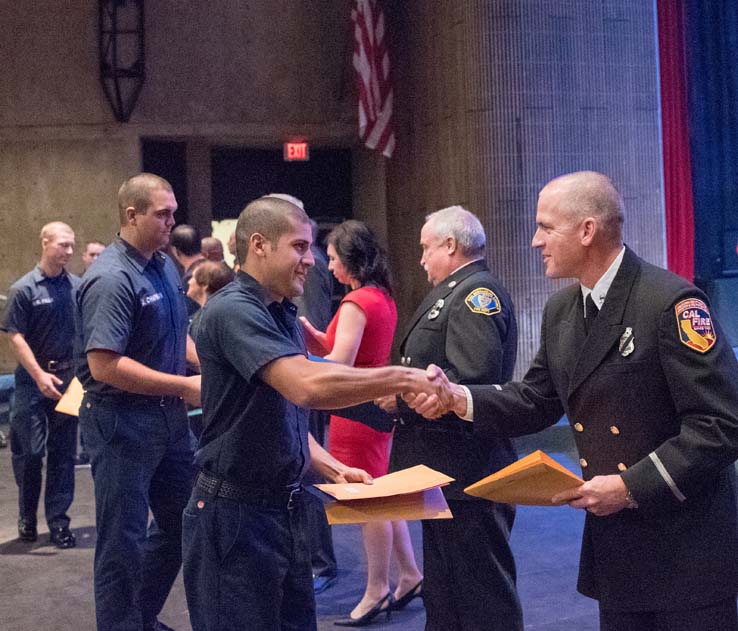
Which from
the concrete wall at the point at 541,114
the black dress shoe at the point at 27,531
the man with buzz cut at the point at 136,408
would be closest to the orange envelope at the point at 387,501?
the man with buzz cut at the point at 136,408

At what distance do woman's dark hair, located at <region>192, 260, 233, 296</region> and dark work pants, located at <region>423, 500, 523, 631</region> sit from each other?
1734 mm

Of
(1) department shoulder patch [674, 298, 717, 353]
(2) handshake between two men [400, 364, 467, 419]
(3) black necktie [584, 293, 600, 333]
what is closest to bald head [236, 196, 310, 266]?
(2) handshake between two men [400, 364, 467, 419]

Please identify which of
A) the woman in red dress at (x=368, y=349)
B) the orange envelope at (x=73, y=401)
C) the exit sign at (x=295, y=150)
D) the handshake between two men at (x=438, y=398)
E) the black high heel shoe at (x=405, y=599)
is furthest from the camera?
the exit sign at (x=295, y=150)

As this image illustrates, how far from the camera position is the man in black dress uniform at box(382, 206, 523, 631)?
3619 millimetres

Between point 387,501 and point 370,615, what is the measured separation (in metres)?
1.92

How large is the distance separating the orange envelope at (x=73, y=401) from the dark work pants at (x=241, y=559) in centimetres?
153

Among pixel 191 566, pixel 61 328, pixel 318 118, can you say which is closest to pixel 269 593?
pixel 191 566

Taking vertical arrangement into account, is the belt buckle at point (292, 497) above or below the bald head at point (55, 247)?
below

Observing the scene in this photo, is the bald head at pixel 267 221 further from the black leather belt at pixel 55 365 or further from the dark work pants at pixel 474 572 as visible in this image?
the black leather belt at pixel 55 365

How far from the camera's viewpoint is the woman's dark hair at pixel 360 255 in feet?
15.4

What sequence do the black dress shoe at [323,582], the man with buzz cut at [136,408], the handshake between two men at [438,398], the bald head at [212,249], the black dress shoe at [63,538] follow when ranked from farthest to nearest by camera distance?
the bald head at [212,249], the black dress shoe at [63,538], the black dress shoe at [323,582], the man with buzz cut at [136,408], the handshake between two men at [438,398]

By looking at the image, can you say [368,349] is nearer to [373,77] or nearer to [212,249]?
[212,249]

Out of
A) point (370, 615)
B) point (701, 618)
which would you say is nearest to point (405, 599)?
point (370, 615)

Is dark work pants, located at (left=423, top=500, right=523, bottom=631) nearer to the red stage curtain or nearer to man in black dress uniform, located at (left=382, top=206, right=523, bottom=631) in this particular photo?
man in black dress uniform, located at (left=382, top=206, right=523, bottom=631)
